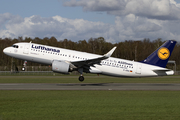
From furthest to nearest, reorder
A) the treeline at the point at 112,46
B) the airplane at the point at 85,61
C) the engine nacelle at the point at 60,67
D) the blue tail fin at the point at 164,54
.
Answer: the treeline at the point at 112,46 → the blue tail fin at the point at 164,54 → the airplane at the point at 85,61 → the engine nacelle at the point at 60,67

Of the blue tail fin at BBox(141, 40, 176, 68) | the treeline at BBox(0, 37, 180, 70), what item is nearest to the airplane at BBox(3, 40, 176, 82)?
the blue tail fin at BBox(141, 40, 176, 68)

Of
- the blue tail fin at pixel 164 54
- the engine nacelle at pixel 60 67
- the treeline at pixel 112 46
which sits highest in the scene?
the treeline at pixel 112 46

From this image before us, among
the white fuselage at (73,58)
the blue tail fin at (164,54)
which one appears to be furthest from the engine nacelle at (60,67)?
the blue tail fin at (164,54)

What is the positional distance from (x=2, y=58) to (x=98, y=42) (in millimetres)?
51854

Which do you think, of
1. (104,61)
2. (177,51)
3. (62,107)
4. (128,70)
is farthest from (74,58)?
(177,51)

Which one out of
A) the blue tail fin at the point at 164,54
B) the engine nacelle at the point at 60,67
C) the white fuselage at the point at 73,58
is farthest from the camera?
the blue tail fin at the point at 164,54

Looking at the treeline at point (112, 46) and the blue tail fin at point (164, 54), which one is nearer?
the blue tail fin at point (164, 54)

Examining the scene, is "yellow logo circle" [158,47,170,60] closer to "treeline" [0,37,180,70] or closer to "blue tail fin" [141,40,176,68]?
"blue tail fin" [141,40,176,68]

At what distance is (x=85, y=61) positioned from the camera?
104 ft

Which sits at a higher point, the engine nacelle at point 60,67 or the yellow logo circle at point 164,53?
the yellow logo circle at point 164,53

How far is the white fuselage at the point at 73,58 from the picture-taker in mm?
32875

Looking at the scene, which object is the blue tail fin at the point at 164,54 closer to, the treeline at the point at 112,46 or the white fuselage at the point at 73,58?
the white fuselage at the point at 73,58

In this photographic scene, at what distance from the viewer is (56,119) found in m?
10.8

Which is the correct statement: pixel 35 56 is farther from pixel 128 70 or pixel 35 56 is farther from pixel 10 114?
pixel 10 114
